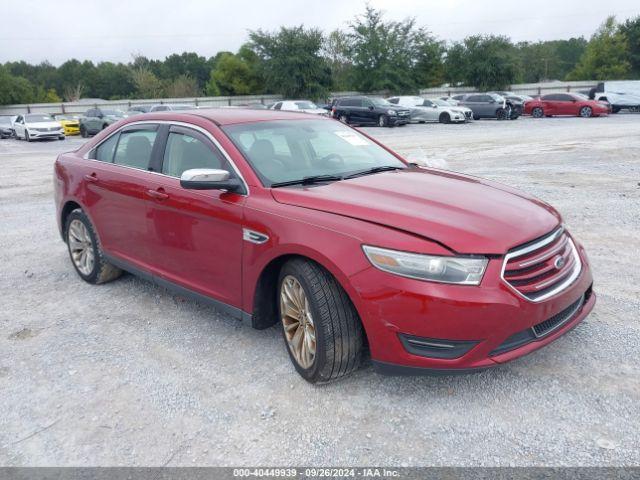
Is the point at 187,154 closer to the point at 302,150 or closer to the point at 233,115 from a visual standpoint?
the point at 233,115

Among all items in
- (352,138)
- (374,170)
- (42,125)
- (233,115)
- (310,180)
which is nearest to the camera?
(310,180)

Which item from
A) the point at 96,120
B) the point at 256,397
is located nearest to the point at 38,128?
the point at 96,120

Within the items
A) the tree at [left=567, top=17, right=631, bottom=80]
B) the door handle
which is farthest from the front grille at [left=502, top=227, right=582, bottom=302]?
the tree at [left=567, top=17, right=631, bottom=80]

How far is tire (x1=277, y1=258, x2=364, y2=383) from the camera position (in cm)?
314

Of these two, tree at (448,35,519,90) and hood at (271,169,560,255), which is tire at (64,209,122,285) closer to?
hood at (271,169,560,255)

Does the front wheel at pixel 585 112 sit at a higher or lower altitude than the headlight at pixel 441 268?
higher

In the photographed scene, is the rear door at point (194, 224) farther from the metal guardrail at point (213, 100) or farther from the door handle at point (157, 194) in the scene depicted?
the metal guardrail at point (213, 100)

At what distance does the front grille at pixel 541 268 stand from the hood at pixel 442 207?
2.4 inches

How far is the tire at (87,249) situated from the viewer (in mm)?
5215

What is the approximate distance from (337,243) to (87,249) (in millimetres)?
3299

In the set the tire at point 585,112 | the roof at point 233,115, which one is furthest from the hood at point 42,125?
the tire at point 585,112

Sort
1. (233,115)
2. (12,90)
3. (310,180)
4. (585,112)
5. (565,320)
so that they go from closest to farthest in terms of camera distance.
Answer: (565,320)
(310,180)
(233,115)
(585,112)
(12,90)

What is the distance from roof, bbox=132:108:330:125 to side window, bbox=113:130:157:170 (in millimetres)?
161

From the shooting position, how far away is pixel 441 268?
114 inches
